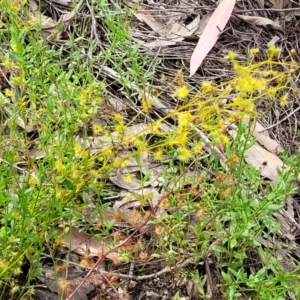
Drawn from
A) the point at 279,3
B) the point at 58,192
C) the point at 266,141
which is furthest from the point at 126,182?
the point at 279,3

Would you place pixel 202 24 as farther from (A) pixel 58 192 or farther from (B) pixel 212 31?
(A) pixel 58 192

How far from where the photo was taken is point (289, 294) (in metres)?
1.73

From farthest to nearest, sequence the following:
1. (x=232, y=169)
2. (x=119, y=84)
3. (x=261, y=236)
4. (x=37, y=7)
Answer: (x=37, y=7)
(x=119, y=84)
(x=261, y=236)
(x=232, y=169)

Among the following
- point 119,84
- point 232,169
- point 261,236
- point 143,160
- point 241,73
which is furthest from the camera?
point 119,84

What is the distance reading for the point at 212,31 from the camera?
2250mm

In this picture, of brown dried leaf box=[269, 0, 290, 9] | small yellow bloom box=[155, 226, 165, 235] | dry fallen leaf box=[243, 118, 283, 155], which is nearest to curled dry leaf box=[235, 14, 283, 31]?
brown dried leaf box=[269, 0, 290, 9]

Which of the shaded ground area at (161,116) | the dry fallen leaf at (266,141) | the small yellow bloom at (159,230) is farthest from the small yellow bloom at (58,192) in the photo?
the dry fallen leaf at (266,141)

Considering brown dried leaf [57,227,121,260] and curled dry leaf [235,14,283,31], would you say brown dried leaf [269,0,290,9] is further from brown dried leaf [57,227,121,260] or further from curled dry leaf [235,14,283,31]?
brown dried leaf [57,227,121,260]

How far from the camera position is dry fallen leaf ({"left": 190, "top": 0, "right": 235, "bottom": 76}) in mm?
2207

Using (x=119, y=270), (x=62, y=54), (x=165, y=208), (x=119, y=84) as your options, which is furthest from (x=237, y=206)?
(x=62, y=54)

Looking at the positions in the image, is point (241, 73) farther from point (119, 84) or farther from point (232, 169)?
point (119, 84)

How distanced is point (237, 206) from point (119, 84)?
711 millimetres

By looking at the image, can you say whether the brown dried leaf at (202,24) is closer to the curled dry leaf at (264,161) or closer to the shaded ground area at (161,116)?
the shaded ground area at (161,116)

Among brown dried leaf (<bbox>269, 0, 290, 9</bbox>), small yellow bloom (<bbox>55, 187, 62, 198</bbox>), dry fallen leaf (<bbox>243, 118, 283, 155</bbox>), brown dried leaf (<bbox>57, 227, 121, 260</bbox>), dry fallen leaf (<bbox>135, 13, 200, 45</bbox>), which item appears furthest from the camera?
brown dried leaf (<bbox>269, 0, 290, 9</bbox>)
